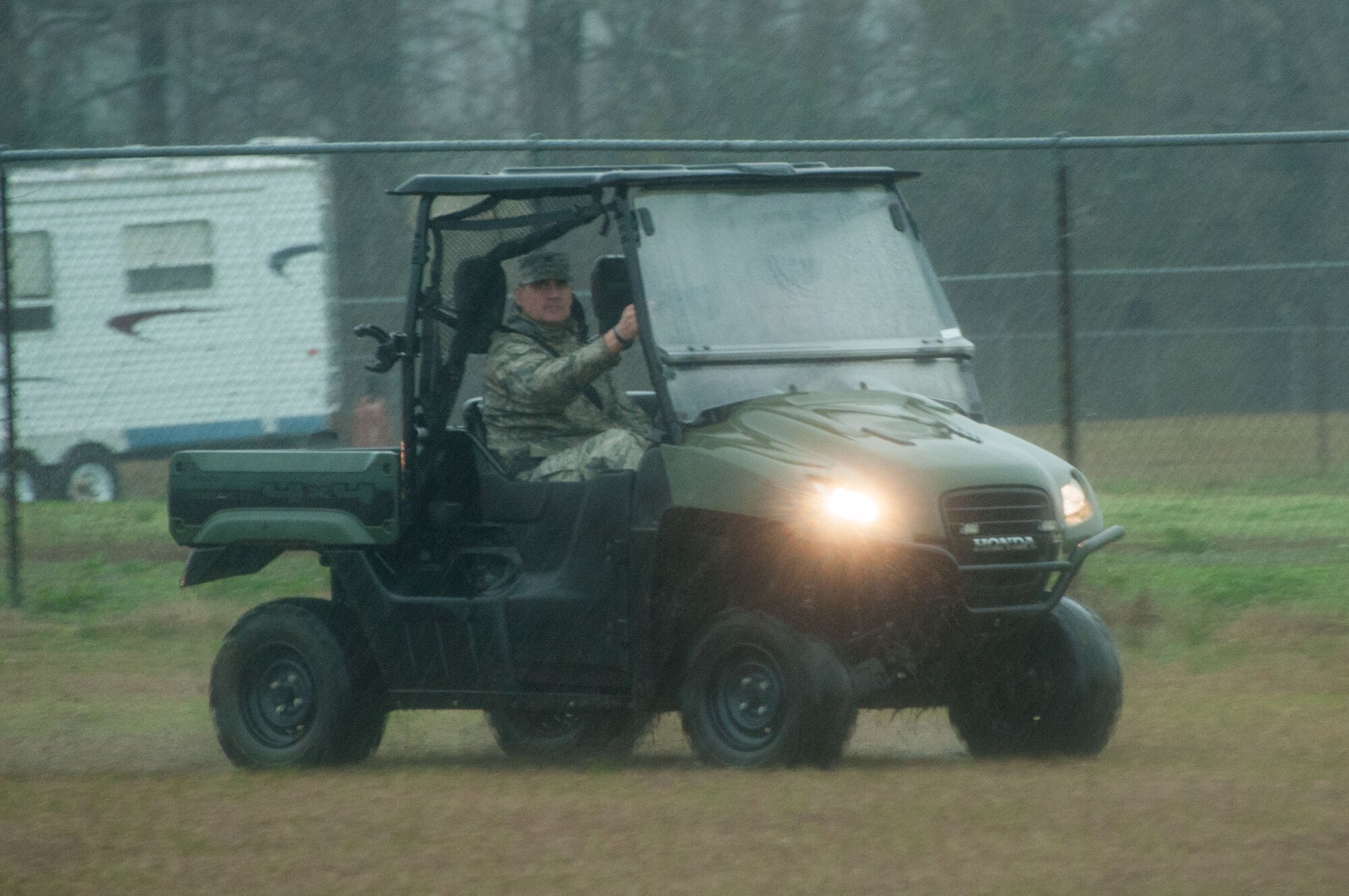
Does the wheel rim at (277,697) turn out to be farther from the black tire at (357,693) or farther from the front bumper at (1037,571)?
the front bumper at (1037,571)

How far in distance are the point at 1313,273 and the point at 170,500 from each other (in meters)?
10.9

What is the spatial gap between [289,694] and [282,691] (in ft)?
0.10

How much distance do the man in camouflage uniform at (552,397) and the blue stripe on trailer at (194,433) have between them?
738cm

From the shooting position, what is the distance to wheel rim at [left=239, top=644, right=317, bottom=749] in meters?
7.52

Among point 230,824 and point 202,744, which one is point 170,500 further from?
point 230,824

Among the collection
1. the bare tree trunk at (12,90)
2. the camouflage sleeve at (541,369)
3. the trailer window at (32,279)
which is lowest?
the camouflage sleeve at (541,369)

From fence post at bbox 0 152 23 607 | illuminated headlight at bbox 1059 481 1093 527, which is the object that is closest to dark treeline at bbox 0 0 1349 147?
fence post at bbox 0 152 23 607

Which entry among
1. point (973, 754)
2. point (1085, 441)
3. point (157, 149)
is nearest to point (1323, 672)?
point (973, 754)

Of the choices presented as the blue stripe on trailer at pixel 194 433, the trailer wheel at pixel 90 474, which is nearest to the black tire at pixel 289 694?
the blue stripe on trailer at pixel 194 433

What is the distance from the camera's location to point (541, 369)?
725 cm

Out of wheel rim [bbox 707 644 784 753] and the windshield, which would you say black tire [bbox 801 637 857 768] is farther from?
the windshield

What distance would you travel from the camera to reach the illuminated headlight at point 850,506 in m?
6.37

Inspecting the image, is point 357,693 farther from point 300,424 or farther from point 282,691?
point 300,424

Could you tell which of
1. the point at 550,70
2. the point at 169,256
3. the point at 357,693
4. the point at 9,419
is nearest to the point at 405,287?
the point at 169,256
